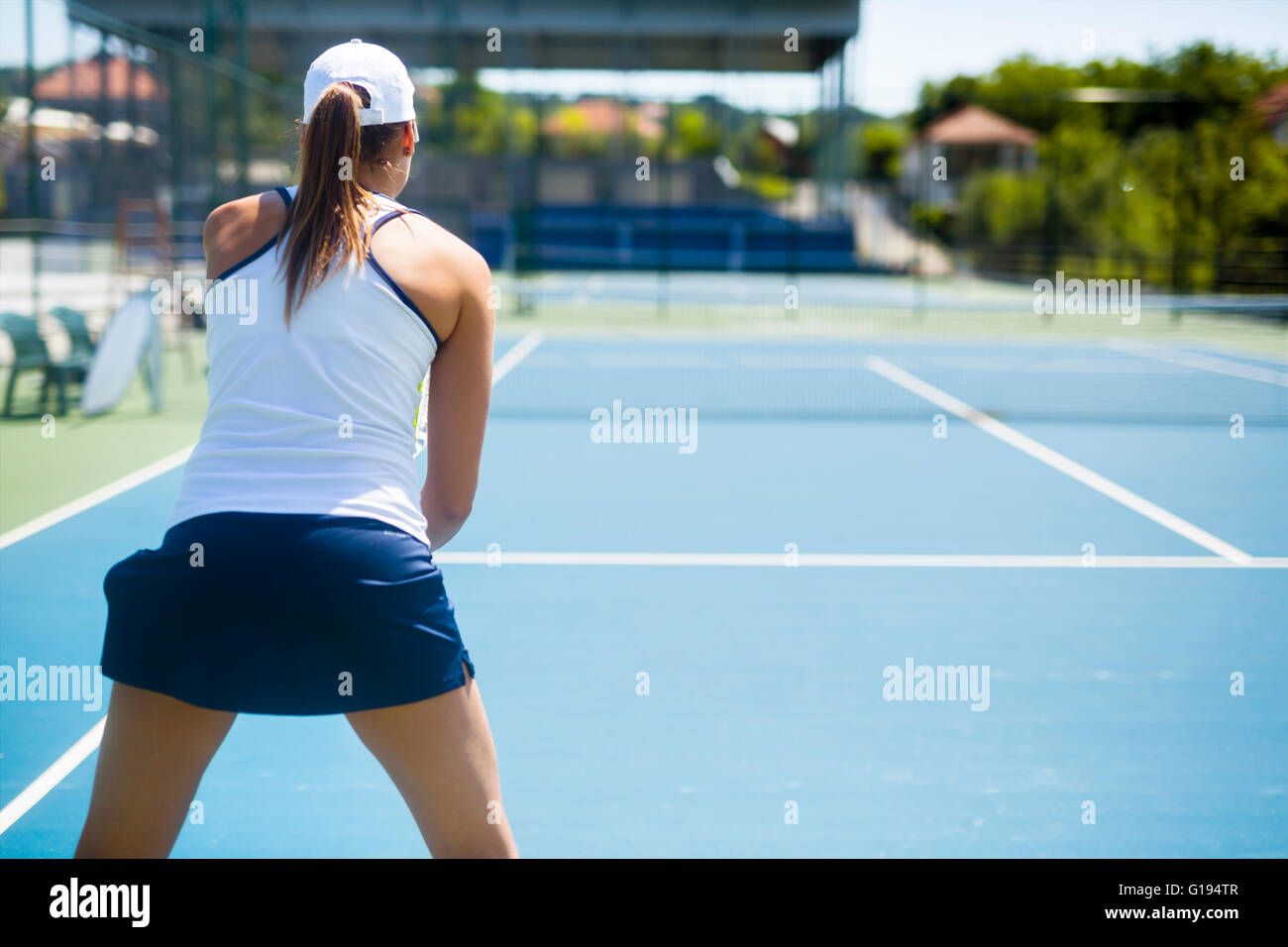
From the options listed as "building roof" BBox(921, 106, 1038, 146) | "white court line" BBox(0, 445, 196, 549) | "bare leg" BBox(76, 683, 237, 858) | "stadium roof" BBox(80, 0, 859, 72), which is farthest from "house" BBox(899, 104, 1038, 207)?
"bare leg" BBox(76, 683, 237, 858)

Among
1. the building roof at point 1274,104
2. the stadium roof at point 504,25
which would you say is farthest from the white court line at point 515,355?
the stadium roof at point 504,25

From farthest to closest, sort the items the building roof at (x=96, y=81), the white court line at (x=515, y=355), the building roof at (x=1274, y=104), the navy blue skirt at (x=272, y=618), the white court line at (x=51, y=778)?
the building roof at (x=1274, y=104), the white court line at (x=515, y=355), the building roof at (x=96, y=81), the white court line at (x=51, y=778), the navy blue skirt at (x=272, y=618)

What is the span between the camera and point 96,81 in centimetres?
1416

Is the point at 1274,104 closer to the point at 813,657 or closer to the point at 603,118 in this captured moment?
the point at 813,657

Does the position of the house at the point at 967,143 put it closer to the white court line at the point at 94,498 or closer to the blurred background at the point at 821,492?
the blurred background at the point at 821,492

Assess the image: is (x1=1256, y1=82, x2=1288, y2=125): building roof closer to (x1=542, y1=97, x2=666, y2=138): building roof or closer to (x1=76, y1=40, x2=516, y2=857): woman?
(x1=76, y1=40, x2=516, y2=857): woman

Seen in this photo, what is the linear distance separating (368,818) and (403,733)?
5.76 feet

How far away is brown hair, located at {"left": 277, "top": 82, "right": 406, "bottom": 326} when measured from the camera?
6.59ft

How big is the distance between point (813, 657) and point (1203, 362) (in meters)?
13.6

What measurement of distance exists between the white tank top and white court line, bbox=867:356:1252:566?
228 inches

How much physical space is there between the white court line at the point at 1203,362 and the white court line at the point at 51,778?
1342 centimetres

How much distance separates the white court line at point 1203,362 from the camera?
15336mm

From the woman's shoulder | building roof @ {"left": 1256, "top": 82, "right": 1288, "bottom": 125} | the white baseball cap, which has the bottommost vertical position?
the woman's shoulder
